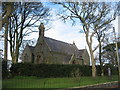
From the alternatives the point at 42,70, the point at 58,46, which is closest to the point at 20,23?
the point at 42,70

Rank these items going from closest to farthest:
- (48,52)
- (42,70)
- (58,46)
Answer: (42,70)
(48,52)
(58,46)

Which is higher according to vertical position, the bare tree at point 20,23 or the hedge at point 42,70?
the bare tree at point 20,23

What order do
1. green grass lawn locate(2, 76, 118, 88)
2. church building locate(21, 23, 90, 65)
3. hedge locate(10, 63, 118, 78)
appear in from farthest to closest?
church building locate(21, 23, 90, 65) → hedge locate(10, 63, 118, 78) → green grass lawn locate(2, 76, 118, 88)

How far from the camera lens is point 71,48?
40.7m

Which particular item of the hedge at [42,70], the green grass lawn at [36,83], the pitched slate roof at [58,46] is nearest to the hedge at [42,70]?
the hedge at [42,70]

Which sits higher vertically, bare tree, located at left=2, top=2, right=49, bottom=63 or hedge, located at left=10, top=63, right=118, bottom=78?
bare tree, located at left=2, top=2, right=49, bottom=63

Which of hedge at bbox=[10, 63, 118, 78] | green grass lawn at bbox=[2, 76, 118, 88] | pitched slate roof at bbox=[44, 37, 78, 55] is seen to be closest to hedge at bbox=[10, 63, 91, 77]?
hedge at bbox=[10, 63, 118, 78]

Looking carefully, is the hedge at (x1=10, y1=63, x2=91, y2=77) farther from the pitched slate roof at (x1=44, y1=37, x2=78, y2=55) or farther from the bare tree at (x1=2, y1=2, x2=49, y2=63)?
the pitched slate roof at (x1=44, y1=37, x2=78, y2=55)

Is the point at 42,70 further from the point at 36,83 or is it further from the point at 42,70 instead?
the point at 36,83

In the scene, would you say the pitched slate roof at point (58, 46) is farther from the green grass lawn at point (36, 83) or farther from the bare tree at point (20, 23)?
the green grass lawn at point (36, 83)

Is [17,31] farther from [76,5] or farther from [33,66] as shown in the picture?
[76,5]

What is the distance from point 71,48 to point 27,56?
11311 mm

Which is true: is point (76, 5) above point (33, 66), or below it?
above

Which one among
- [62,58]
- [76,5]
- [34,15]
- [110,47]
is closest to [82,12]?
[76,5]
